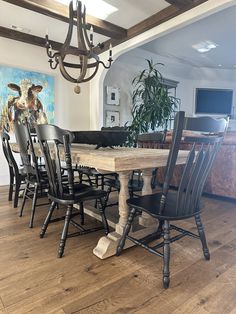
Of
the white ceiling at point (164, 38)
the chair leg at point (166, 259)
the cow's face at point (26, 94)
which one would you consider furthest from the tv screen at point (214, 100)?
the chair leg at point (166, 259)

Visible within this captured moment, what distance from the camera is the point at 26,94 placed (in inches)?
165

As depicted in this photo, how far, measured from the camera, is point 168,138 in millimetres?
3389

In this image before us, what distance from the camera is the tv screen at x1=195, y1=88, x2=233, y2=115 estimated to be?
7.28 meters

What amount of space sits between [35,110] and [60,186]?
3.06m

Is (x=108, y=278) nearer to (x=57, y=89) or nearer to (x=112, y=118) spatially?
(x=57, y=89)

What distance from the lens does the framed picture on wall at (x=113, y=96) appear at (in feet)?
17.4

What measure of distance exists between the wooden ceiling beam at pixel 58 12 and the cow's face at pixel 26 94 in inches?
53.7

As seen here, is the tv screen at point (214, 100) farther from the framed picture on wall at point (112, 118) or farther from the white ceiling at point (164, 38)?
the framed picture on wall at point (112, 118)

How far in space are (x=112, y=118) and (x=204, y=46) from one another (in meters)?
2.55

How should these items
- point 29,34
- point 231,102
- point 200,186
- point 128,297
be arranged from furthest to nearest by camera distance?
1. point 231,102
2. point 29,34
3. point 200,186
4. point 128,297

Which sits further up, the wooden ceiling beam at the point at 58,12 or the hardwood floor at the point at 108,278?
the wooden ceiling beam at the point at 58,12

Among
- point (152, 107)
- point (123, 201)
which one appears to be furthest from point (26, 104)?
point (123, 201)

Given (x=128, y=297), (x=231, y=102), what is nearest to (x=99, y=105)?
(x=128, y=297)

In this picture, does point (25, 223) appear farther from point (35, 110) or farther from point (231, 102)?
point (231, 102)
